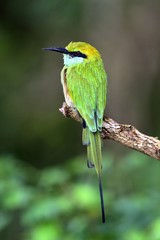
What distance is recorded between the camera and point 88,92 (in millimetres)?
3133

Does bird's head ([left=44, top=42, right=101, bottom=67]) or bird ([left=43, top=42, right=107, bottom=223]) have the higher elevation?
bird's head ([left=44, top=42, right=101, bottom=67])

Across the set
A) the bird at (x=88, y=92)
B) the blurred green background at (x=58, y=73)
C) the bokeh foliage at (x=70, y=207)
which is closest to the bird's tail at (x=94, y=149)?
the bird at (x=88, y=92)

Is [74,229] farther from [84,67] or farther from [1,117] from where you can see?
[1,117]

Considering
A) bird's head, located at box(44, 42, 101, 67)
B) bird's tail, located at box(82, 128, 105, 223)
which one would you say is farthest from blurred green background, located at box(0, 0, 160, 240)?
bird's tail, located at box(82, 128, 105, 223)

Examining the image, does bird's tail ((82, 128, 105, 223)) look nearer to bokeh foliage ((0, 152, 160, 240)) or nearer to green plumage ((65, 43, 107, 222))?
green plumage ((65, 43, 107, 222))

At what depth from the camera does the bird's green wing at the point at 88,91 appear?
304 cm

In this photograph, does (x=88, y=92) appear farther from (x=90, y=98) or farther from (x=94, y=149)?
(x=94, y=149)

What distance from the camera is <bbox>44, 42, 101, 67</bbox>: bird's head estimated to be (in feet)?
10.6

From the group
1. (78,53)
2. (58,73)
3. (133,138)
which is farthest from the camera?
(58,73)

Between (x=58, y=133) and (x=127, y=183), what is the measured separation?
2688mm

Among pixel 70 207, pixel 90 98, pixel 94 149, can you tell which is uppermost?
pixel 90 98

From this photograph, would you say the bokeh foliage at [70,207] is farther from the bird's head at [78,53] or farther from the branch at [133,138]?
the bird's head at [78,53]

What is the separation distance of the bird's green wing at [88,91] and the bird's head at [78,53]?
0.03m

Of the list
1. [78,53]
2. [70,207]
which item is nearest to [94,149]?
[70,207]
